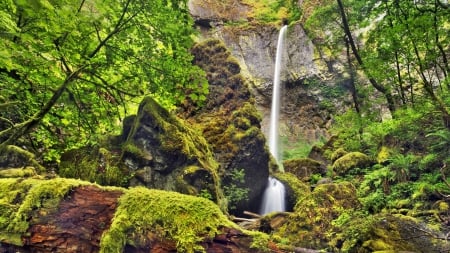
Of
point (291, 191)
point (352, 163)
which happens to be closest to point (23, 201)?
point (291, 191)

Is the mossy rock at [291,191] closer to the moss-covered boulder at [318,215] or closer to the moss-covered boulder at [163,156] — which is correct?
the moss-covered boulder at [318,215]

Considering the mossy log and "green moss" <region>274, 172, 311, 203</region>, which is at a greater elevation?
"green moss" <region>274, 172, 311, 203</region>

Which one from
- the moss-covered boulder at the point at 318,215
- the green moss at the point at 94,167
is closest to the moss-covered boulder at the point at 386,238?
the moss-covered boulder at the point at 318,215

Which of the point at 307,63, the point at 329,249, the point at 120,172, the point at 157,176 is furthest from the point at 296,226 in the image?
the point at 307,63

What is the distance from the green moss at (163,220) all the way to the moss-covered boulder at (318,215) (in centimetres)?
455

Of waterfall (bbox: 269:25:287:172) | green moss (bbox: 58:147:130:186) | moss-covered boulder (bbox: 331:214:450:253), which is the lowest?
moss-covered boulder (bbox: 331:214:450:253)

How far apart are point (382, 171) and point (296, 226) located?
3683 mm

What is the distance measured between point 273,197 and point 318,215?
4136 millimetres

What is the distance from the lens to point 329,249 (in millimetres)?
6723

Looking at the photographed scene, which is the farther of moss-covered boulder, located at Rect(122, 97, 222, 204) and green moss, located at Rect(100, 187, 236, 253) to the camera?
moss-covered boulder, located at Rect(122, 97, 222, 204)

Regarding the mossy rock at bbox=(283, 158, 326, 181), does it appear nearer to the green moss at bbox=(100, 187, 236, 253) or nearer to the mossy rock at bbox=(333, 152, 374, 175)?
the mossy rock at bbox=(333, 152, 374, 175)

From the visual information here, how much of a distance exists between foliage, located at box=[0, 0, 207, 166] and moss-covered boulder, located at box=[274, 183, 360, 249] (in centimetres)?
399

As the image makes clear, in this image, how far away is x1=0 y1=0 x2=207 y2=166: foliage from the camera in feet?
16.2

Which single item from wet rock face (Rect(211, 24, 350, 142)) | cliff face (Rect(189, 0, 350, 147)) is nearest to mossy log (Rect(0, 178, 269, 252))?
cliff face (Rect(189, 0, 350, 147))
